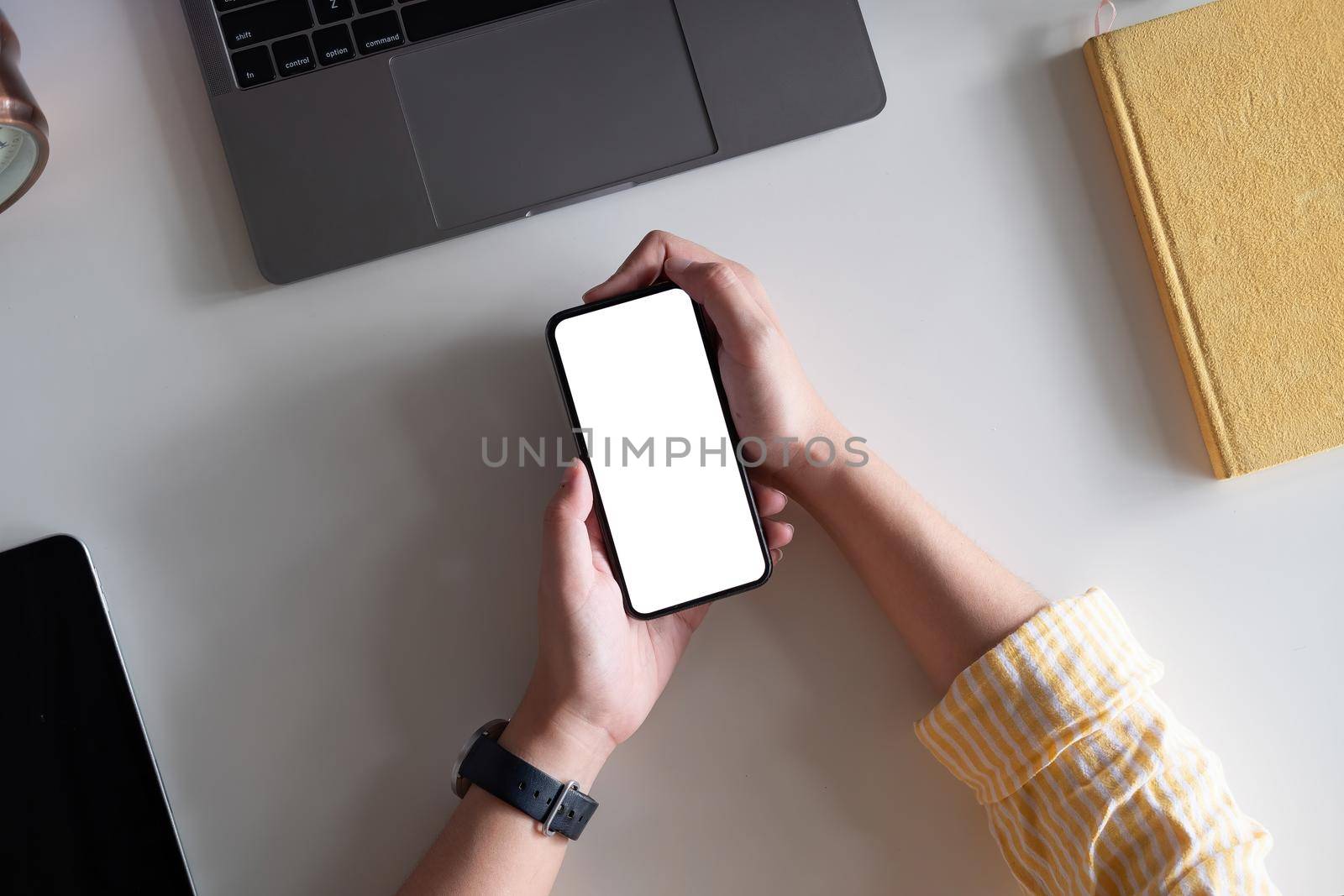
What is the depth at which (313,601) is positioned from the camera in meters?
0.66

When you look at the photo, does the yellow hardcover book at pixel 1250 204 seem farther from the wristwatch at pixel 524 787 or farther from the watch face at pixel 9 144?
the watch face at pixel 9 144

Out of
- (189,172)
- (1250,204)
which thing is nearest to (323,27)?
(189,172)

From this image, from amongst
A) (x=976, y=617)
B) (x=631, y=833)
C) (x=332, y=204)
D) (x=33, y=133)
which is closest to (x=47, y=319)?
(x=33, y=133)

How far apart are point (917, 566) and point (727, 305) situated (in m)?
0.23

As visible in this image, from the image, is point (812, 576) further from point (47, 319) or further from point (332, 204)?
point (47, 319)

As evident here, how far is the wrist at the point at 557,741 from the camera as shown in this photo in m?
0.61

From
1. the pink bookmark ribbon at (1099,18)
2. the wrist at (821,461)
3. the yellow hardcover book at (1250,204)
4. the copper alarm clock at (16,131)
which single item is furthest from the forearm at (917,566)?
→ the copper alarm clock at (16,131)

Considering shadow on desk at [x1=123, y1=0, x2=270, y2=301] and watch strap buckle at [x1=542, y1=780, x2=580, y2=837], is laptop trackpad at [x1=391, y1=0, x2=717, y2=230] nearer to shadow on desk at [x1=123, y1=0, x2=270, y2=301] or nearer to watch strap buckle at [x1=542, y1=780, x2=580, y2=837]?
shadow on desk at [x1=123, y1=0, x2=270, y2=301]

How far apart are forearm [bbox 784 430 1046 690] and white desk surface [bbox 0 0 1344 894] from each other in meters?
0.03

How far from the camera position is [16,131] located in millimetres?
622

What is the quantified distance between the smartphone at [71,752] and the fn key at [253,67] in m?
0.35

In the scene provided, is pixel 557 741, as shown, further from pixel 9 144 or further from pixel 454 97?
pixel 9 144

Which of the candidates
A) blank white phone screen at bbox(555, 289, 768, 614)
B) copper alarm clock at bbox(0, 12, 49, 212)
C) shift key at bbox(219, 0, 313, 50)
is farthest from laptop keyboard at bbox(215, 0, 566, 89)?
blank white phone screen at bbox(555, 289, 768, 614)

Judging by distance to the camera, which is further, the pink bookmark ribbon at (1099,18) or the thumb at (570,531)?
the pink bookmark ribbon at (1099,18)
